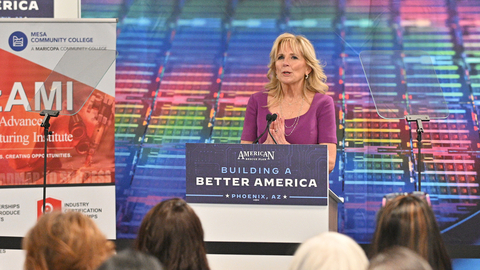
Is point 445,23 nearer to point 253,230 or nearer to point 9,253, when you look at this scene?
point 253,230

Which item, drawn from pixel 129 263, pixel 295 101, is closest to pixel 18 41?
pixel 295 101

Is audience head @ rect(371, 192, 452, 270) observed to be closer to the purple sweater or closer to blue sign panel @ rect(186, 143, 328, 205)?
blue sign panel @ rect(186, 143, 328, 205)

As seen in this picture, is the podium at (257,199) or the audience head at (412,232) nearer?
the audience head at (412,232)

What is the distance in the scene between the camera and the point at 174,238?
1649 millimetres

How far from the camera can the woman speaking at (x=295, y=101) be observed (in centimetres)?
304

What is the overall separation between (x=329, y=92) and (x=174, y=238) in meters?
3.32

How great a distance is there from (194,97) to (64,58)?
137 cm

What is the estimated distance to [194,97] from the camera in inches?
188

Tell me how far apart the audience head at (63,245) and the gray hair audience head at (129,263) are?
16.9 inches

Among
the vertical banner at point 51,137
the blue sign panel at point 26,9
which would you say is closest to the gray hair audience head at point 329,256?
the vertical banner at point 51,137

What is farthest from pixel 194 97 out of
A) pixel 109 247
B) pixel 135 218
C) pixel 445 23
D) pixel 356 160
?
pixel 109 247

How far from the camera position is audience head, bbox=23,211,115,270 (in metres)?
1.47

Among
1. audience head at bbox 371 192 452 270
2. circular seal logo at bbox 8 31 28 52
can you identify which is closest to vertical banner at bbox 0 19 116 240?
circular seal logo at bbox 8 31 28 52

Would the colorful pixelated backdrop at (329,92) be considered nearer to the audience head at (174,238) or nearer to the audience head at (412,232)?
the audience head at (412,232)
